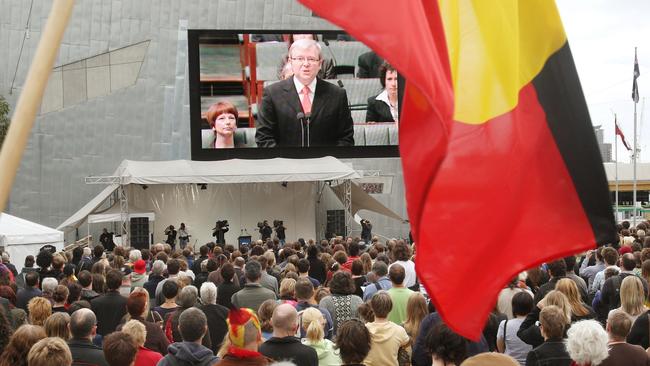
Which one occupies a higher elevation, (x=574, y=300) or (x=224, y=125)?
(x=224, y=125)

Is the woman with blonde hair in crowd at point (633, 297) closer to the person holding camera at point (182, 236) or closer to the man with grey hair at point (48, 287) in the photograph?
the man with grey hair at point (48, 287)

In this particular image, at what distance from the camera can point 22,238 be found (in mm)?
23734

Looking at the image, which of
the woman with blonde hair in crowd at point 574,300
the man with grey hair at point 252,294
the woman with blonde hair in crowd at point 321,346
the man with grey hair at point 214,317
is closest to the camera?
the woman with blonde hair in crowd at point 321,346

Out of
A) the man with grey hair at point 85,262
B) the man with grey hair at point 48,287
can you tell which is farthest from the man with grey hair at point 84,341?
the man with grey hair at point 85,262

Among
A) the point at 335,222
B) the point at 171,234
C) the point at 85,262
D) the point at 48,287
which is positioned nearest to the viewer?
the point at 48,287

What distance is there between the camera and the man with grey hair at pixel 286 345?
712cm

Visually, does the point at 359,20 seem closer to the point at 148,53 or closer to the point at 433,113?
the point at 433,113

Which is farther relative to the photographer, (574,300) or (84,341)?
(574,300)

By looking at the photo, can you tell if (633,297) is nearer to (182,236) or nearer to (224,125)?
(182,236)

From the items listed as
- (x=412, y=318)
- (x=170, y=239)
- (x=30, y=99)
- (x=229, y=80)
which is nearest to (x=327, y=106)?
(x=229, y=80)

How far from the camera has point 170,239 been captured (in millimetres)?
34125

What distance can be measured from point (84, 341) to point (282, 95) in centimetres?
2893

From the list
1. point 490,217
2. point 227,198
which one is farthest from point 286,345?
point 227,198

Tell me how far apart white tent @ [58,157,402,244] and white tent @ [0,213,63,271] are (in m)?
8.43
